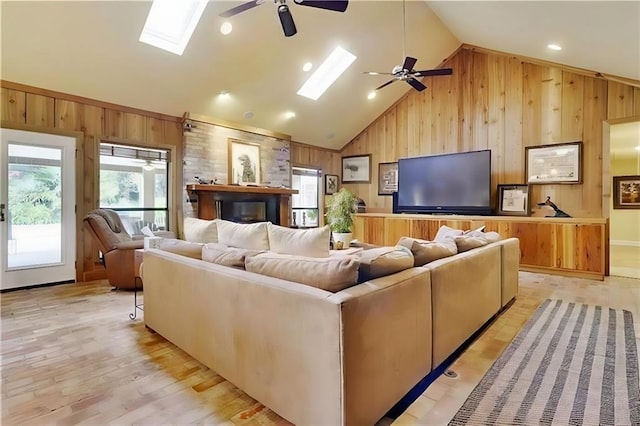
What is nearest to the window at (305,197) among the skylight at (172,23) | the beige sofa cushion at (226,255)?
the skylight at (172,23)

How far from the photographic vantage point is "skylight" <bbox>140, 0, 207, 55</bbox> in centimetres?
396

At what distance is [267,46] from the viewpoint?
470 cm

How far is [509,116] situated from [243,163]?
498cm

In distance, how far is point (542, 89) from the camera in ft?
17.7

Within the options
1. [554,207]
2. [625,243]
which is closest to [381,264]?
[554,207]

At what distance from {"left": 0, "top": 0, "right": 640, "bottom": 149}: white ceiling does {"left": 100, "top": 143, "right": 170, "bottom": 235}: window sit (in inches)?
29.9

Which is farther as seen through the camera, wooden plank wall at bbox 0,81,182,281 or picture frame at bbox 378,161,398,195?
picture frame at bbox 378,161,398,195

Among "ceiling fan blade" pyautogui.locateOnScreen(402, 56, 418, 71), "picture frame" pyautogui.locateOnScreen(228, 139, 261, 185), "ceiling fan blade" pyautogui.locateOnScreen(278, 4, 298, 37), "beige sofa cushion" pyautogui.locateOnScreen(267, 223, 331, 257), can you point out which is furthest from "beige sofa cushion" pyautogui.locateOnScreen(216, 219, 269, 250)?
"picture frame" pyautogui.locateOnScreen(228, 139, 261, 185)

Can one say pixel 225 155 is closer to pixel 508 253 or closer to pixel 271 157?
pixel 271 157

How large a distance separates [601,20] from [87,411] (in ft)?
17.5

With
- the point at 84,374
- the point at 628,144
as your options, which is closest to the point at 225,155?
the point at 84,374

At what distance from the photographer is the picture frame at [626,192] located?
24.1ft

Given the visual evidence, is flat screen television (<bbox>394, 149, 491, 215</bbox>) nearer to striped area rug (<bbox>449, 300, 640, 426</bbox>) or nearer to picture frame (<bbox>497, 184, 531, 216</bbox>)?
picture frame (<bbox>497, 184, 531, 216</bbox>)

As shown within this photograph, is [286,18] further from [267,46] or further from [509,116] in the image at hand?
[509,116]
